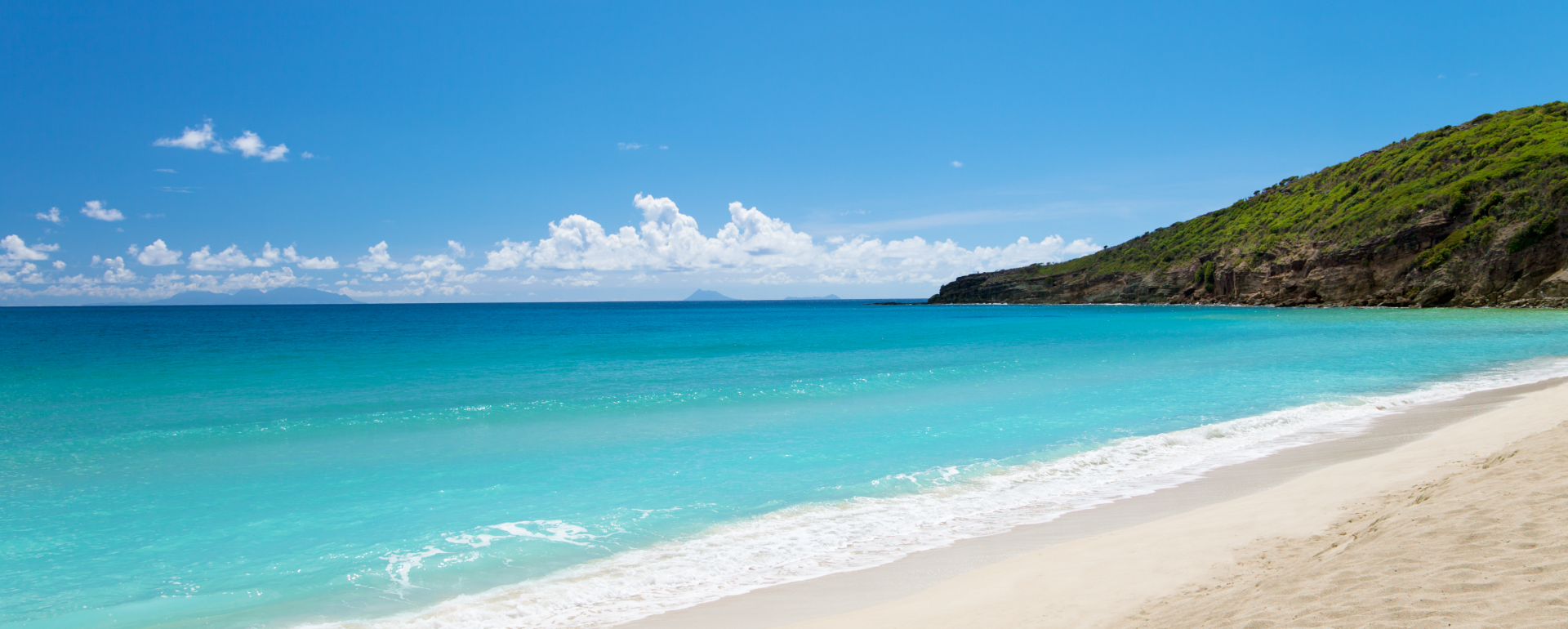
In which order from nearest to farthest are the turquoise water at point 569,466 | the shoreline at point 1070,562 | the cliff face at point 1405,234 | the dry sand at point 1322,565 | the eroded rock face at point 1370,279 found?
the dry sand at point 1322,565 < the shoreline at point 1070,562 < the turquoise water at point 569,466 < the eroded rock face at point 1370,279 < the cliff face at point 1405,234

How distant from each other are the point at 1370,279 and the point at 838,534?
86.7 metres

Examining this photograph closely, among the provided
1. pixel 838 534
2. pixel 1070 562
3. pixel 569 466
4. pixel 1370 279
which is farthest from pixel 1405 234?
pixel 569 466

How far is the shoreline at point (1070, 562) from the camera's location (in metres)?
5.38

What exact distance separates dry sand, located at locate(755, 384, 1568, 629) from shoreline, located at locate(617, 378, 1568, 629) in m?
0.03

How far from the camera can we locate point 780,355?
3238 centimetres

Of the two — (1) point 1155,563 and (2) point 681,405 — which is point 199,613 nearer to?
(1) point 1155,563

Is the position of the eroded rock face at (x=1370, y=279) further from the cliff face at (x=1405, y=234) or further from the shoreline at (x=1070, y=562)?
the shoreline at (x=1070, y=562)

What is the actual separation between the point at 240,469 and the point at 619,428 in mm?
6607

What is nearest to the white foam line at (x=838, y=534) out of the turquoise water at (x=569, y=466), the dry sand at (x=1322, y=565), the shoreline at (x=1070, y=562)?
the turquoise water at (x=569, y=466)

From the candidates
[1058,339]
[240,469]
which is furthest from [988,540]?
[1058,339]

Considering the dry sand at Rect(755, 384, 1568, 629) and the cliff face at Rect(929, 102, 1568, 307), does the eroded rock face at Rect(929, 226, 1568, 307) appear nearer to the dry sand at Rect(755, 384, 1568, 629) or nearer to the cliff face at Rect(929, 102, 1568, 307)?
the cliff face at Rect(929, 102, 1568, 307)

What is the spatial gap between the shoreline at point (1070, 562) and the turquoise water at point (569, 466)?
390 millimetres

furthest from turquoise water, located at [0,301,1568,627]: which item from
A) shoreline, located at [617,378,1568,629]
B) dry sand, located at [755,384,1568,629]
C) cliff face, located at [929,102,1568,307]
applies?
cliff face, located at [929,102,1568,307]

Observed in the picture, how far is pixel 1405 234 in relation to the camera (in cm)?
6538
